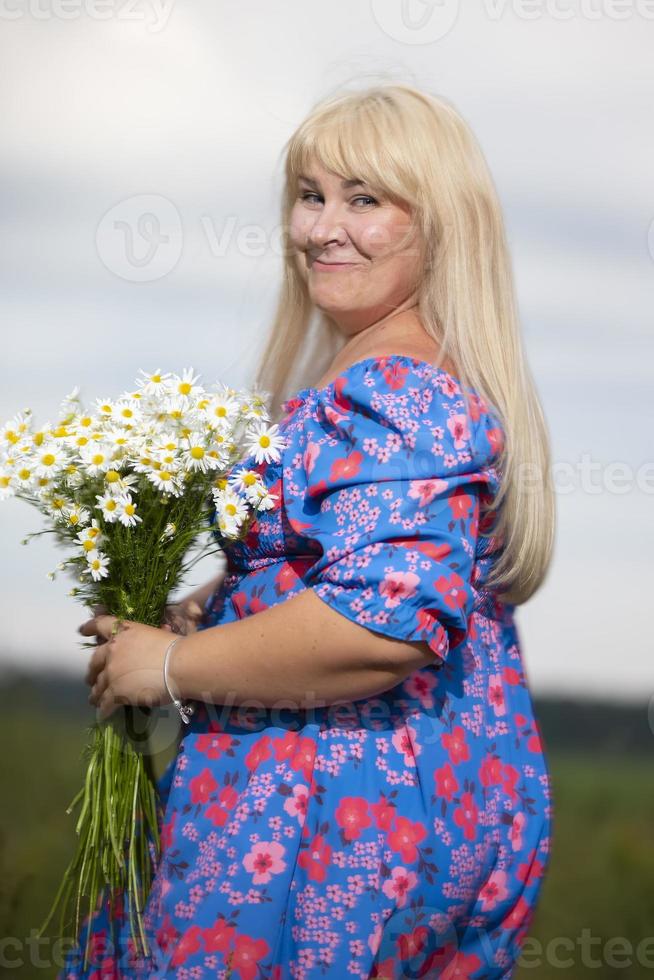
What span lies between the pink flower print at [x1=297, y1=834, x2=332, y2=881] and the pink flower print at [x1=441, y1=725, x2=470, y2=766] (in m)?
0.28

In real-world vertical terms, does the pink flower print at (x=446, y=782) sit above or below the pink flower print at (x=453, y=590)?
below

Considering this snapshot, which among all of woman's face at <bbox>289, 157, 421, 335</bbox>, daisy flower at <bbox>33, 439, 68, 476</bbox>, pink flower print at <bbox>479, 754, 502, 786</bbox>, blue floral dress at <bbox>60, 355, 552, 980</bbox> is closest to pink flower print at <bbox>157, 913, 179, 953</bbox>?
blue floral dress at <bbox>60, 355, 552, 980</bbox>

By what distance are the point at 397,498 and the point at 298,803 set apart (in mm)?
581

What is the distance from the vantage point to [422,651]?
68.5 inches

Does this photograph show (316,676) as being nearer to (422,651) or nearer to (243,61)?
(422,651)

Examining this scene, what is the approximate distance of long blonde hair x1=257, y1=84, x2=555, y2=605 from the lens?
1972 millimetres

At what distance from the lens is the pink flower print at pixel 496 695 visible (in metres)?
2.09

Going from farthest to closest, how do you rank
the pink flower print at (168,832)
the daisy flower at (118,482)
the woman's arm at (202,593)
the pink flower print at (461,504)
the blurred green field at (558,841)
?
the blurred green field at (558,841) < the woman's arm at (202,593) < the pink flower print at (168,832) < the daisy flower at (118,482) < the pink flower print at (461,504)

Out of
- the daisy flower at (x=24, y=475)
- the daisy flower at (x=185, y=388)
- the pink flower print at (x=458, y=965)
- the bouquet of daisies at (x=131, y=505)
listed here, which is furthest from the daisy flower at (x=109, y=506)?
the pink flower print at (x=458, y=965)

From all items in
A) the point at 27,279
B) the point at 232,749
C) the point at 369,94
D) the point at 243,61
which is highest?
the point at 243,61

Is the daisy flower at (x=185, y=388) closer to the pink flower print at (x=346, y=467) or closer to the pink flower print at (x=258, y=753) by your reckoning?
the pink flower print at (x=346, y=467)

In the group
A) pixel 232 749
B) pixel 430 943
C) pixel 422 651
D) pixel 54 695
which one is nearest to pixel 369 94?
pixel 422 651

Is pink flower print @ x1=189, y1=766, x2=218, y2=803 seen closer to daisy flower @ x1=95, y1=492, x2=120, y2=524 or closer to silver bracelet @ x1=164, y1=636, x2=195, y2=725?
silver bracelet @ x1=164, y1=636, x2=195, y2=725

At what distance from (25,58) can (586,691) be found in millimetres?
4177
